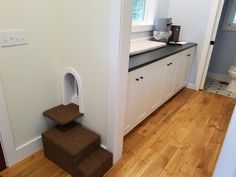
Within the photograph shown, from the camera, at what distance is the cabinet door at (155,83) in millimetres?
2161

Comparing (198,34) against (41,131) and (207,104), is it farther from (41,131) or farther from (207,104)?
(41,131)

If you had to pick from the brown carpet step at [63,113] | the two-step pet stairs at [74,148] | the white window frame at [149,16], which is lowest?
the two-step pet stairs at [74,148]

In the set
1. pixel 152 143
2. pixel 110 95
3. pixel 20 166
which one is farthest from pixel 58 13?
pixel 152 143

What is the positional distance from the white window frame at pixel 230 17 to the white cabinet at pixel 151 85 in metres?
1.39

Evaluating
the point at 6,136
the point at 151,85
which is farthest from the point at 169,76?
the point at 6,136

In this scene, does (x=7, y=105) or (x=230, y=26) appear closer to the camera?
(x=7, y=105)

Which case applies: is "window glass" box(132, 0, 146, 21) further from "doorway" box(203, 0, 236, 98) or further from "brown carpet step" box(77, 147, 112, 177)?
"brown carpet step" box(77, 147, 112, 177)

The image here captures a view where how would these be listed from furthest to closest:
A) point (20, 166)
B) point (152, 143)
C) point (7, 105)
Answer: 1. point (152, 143)
2. point (20, 166)
3. point (7, 105)

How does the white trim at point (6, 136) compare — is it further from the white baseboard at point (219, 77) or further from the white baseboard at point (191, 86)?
the white baseboard at point (219, 77)

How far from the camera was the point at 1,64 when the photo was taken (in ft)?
4.57

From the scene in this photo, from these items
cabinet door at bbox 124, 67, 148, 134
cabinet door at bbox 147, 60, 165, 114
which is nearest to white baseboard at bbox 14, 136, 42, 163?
cabinet door at bbox 124, 67, 148, 134

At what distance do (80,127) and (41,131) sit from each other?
41cm

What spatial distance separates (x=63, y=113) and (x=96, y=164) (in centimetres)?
56

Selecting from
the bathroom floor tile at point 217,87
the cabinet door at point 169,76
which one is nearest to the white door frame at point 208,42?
the bathroom floor tile at point 217,87
